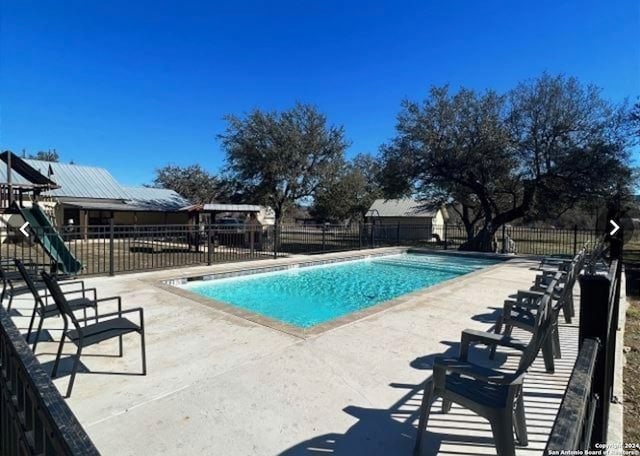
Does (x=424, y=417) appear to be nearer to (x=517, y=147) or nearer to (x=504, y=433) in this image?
(x=504, y=433)

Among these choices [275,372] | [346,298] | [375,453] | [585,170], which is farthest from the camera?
[585,170]

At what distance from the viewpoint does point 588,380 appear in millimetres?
1050

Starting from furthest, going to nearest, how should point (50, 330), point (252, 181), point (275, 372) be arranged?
point (252, 181)
point (50, 330)
point (275, 372)

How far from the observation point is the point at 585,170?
14406 mm

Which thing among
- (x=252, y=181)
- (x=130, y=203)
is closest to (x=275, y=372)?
(x=252, y=181)

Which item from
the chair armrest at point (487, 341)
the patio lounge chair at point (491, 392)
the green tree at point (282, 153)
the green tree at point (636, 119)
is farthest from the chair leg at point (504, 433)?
the green tree at point (282, 153)

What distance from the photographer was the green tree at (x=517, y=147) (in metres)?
14.5

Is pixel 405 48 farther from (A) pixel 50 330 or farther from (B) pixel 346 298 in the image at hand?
(A) pixel 50 330

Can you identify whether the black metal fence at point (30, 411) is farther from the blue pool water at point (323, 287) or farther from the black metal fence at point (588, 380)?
the blue pool water at point (323, 287)

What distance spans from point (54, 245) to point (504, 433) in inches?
375

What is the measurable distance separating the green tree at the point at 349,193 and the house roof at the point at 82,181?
51.0ft

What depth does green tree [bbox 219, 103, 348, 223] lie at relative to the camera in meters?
22.0

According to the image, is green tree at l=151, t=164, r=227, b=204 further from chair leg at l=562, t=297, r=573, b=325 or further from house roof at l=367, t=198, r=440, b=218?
chair leg at l=562, t=297, r=573, b=325

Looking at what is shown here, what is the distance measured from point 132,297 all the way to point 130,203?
23.8m
